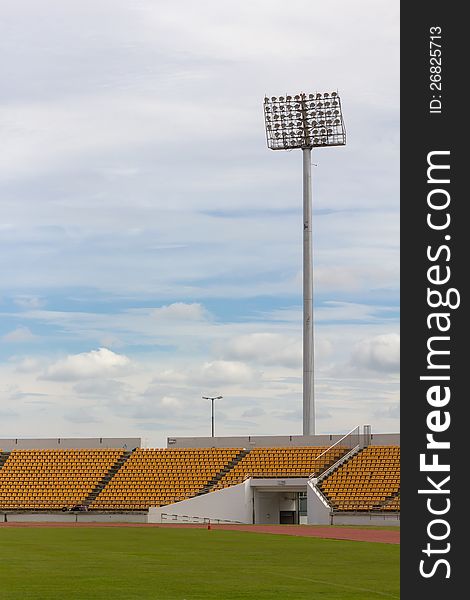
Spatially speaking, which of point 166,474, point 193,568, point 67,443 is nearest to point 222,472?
point 166,474

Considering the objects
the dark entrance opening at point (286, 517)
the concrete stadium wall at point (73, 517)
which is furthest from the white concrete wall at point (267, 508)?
the concrete stadium wall at point (73, 517)

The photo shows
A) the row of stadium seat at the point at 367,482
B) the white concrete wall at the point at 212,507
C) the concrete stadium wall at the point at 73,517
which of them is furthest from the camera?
the concrete stadium wall at the point at 73,517

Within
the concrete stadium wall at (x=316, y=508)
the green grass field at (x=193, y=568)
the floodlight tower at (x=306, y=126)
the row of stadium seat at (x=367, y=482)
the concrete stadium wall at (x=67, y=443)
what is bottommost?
the green grass field at (x=193, y=568)

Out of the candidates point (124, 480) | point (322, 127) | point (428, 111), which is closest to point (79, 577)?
point (428, 111)

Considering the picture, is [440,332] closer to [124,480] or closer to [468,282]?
[468,282]

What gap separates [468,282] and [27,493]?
57394 millimetres

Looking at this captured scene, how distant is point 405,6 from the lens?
10.9 m

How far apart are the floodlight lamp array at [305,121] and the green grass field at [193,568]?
107ft

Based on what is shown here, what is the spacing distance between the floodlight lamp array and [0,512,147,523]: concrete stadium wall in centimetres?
2509

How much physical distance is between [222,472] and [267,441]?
5.56 meters

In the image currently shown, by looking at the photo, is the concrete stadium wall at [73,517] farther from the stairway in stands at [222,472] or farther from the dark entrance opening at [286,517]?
the dark entrance opening at [286,517]

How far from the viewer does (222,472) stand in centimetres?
6406

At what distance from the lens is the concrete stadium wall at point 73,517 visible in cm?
5959

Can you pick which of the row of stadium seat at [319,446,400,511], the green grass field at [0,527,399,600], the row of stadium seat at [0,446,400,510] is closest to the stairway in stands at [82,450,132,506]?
Result: the row of stadium seat at [0,446,400,510]
